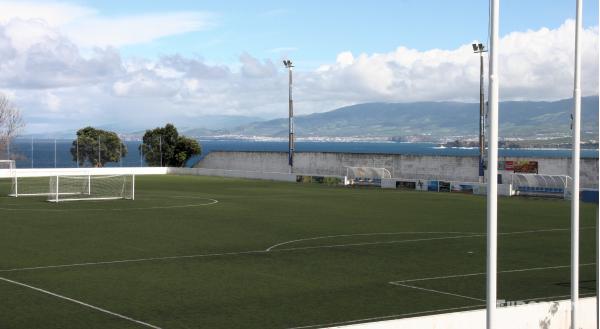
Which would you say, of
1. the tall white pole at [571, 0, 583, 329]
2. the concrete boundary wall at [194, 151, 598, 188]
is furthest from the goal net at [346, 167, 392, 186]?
the tall white pole at [571, 0, 583, 329]

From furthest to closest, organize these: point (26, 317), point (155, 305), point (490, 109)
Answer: point (155, 305), point (26, 317), point (490, 109)

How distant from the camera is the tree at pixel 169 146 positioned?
78438 millimetres

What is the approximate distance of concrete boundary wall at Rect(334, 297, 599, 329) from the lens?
1148cm

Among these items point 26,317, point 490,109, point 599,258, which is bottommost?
point 26,317

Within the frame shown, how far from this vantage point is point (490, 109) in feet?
35.3

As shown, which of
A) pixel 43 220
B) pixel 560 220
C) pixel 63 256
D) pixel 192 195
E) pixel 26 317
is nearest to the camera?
pixel 26 317

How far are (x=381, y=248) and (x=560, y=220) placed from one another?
39.3 ft

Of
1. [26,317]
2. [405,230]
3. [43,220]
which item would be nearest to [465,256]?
[405,230]

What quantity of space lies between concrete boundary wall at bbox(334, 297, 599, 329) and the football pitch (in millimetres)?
2806

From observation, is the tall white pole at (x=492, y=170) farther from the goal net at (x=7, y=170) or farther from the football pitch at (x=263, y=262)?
the goal net at (x=7, y=170)

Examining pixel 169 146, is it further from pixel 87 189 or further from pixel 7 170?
pixel 87 189

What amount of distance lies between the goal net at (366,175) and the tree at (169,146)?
22.7 metres

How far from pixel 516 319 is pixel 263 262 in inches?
382

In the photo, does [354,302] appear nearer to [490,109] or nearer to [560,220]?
[490,109]
